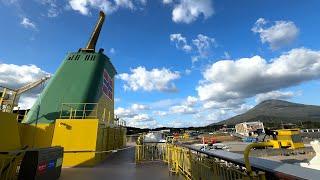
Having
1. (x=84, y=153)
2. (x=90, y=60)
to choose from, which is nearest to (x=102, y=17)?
(x=90, y=60)

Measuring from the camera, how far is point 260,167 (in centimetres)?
316

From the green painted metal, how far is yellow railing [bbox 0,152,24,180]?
807 cm

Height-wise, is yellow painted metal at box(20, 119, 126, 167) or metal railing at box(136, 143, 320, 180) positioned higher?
yellow painted metal at box(20, 119, 126, 167)

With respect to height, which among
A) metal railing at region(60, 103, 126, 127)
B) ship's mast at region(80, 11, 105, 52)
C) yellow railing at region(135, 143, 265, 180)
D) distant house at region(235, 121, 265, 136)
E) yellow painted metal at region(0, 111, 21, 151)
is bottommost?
yellow railing at region(135, 143, 265, 180)

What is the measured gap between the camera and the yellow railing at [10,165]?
6309 millimetres

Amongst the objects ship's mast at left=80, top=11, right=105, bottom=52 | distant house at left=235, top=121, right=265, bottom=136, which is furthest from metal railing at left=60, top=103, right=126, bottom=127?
distant house at left=235, top=121, right=265, bottom=136

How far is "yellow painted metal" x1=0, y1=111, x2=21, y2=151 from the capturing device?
355 inches

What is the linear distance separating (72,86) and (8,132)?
7322 mm

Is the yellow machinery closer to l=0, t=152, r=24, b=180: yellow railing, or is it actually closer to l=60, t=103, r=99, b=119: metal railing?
l=60, t=103, r=99, b=119: metal railing

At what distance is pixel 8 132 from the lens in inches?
368

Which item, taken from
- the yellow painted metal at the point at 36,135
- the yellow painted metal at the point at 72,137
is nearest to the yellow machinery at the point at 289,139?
the yellow painted metal at the point at 72,137

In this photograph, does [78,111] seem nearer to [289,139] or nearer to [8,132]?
[8,132]

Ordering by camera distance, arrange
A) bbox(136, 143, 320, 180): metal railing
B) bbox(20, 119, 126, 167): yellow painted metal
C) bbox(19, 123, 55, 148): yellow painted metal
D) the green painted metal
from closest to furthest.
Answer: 1. bbox(136, 143, 320, 180): metal railing
2. bbox(20, 119, 126, 167): yellow painted metal
3. bbox(19, 123, 55, 148): yellow painted metal
4. the green painted metal

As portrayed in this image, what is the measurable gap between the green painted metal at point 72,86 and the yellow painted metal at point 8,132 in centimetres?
504
